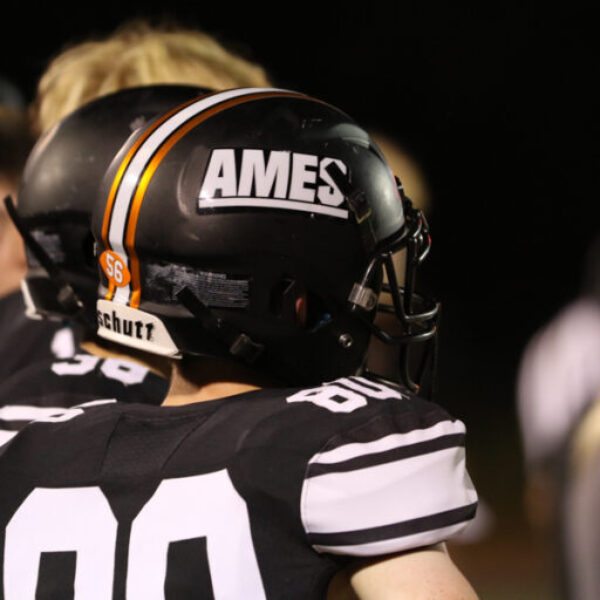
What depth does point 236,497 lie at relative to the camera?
97 centimetres

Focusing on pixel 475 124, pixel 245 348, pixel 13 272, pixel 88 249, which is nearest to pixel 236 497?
pixel 245 348

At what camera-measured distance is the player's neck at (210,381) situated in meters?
1.19

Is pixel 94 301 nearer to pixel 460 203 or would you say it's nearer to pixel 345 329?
pixel 345 329

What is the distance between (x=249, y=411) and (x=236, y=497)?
11 cm

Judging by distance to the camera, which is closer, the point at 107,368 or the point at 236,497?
the point at 236,497

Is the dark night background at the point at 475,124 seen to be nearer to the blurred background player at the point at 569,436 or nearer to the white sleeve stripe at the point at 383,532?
the blurred background player at the point at 569,436

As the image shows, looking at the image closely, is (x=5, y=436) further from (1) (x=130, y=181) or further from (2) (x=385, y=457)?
(2) (x=385, y=457)

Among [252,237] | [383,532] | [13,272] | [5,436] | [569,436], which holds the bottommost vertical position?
[569,436]

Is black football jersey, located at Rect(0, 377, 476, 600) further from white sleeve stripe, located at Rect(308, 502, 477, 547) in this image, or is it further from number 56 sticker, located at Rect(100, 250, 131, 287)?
number 56 sticker, located at Rect(100, 250, 131, 287)

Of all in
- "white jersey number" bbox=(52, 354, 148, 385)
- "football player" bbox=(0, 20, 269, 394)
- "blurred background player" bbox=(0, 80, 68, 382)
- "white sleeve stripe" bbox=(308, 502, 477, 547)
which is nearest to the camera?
"white sleeve stripe" bbox=(308, 502, 477, 547)

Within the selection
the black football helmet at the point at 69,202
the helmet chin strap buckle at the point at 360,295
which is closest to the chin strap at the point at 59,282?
the black football helmet at the point at 69,202

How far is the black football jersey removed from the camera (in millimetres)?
940

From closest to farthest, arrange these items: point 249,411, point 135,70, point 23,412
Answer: point 249,411 → point 23,412 → point 135,70

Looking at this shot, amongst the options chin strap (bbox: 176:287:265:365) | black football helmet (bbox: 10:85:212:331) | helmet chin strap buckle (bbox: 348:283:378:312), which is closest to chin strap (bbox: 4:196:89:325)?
black football helmet (bbox: 10:85:212:331)
